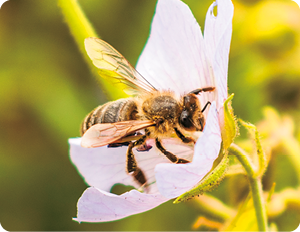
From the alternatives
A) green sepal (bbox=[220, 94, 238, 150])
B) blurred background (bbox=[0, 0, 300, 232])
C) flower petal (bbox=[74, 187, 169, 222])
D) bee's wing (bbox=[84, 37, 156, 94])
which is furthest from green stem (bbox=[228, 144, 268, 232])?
blurred background (bbox=[0, 0, 300, 232])

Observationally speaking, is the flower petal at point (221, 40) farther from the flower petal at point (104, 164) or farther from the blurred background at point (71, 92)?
the blurred background at point (71, 92)

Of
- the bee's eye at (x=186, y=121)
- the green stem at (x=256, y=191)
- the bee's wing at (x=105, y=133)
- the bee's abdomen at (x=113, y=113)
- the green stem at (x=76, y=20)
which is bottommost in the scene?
the green stem at (x=256, y=191)

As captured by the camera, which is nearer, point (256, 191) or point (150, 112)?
point (256, 191)

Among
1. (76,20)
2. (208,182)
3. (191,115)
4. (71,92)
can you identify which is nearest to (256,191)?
(208,182)

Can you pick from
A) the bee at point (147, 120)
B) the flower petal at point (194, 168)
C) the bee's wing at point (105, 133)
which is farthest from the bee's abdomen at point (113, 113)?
the flower petal at point (194, 168)

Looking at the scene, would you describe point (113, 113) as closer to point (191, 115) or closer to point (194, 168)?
point (191, 115)

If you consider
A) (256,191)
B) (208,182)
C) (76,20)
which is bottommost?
(256,191)
